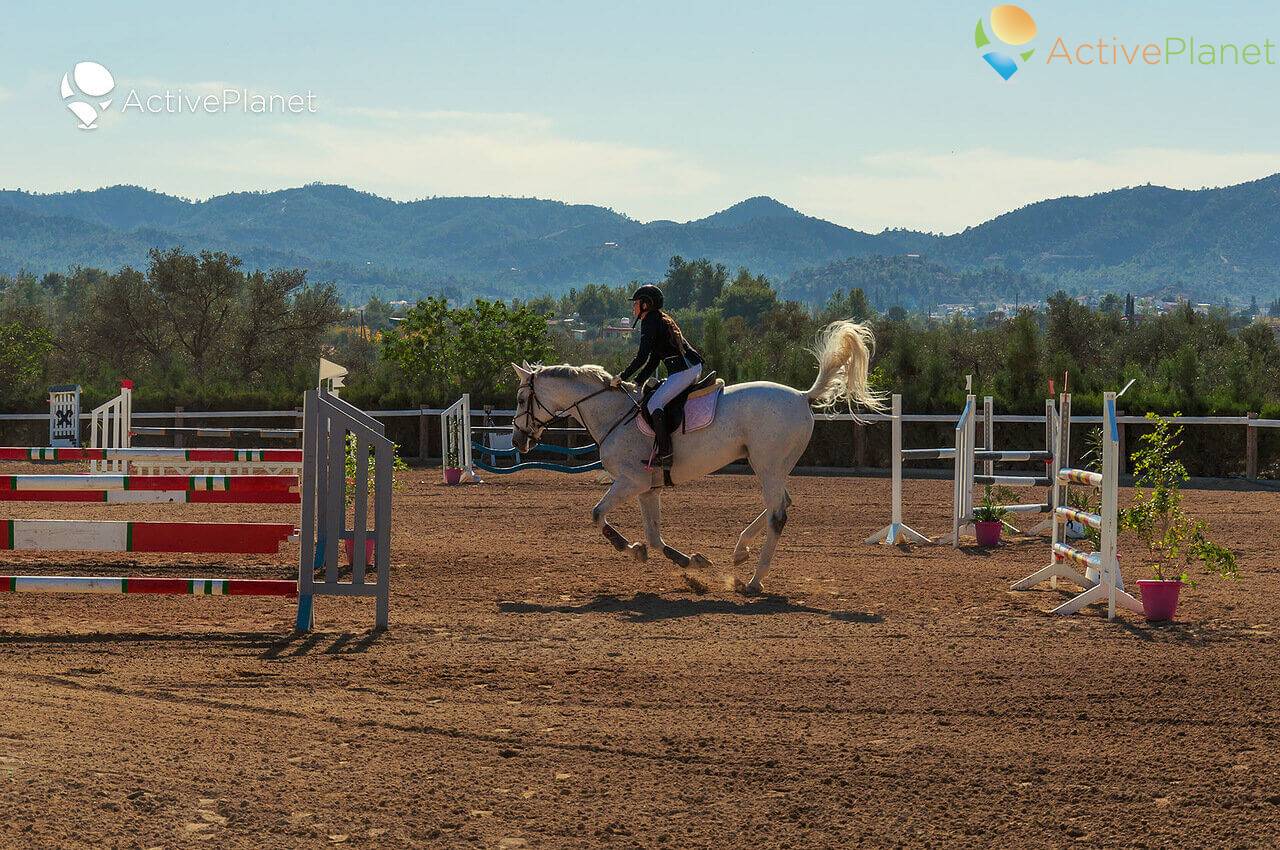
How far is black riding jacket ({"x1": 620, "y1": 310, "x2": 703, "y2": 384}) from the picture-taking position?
9781 mm

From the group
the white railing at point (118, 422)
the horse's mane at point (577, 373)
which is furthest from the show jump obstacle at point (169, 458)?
the horse's mane at point (577, 373)

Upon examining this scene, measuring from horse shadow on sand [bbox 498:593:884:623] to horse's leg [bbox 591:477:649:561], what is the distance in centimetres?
81

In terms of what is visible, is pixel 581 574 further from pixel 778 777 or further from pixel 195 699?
pixel 778 777

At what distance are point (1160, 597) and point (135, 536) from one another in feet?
20.4

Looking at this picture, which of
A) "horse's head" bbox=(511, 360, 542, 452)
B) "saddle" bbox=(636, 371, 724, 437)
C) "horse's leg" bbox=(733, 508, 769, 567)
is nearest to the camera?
"saddle" bbox=(636, 371, 724, 437)

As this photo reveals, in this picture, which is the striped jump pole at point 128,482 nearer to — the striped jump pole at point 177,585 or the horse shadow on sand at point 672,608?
the striped jump pole at point 177,585

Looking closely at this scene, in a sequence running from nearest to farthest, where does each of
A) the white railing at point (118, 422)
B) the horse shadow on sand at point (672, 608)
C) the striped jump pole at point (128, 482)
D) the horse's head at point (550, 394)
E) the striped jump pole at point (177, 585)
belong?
1. the striped jump pole at point (177, 585)
2. the striped jump pole at point (128, 482)
3. the horse shadow on sand at point (672, 608)
4. the horse's head at point (550, 394)
5. the white railing at point (118, 422)

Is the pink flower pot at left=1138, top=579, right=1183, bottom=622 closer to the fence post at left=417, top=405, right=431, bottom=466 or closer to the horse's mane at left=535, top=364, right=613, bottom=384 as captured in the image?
the horse's mane at left=535, top=364, right=613, bottom=384

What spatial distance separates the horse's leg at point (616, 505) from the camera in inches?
397

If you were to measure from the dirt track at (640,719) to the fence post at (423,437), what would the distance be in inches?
669

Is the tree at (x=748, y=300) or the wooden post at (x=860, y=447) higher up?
the tree at (x=748, y=300)

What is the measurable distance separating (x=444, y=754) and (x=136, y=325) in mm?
45658

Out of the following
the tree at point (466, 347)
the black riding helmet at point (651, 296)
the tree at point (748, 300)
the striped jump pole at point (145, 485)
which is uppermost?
the tree at point (748, 300)

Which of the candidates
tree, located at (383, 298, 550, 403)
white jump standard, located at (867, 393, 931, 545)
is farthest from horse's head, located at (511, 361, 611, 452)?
tree, located at (383, 298, 550, 403)
